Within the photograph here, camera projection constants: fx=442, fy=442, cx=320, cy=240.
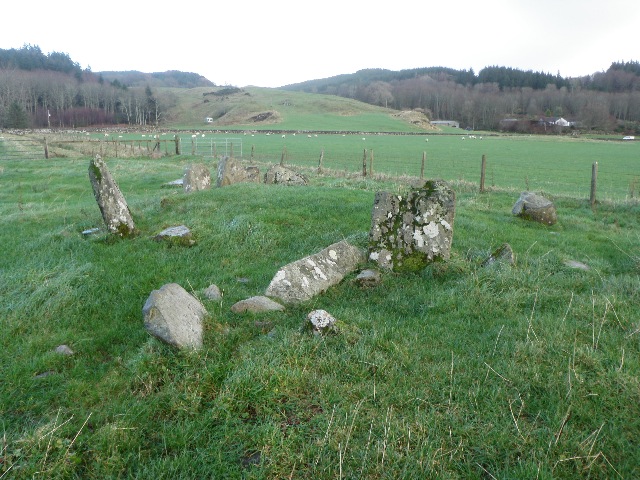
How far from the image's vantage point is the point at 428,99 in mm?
177500

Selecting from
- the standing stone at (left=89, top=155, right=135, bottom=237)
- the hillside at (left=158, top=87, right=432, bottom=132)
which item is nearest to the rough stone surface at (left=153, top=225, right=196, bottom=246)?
the standing stone at (left=89, top=155, right=135, bottom=237)

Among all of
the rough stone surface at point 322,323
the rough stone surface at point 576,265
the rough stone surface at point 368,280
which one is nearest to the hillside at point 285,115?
the rough stone surface at point 576,265

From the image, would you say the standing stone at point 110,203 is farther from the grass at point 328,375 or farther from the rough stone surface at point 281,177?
the rough stone surface at point 281,177

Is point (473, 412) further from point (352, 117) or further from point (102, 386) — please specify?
point (352, 117)

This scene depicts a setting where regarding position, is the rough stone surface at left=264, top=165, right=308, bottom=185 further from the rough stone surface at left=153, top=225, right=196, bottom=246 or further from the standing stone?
the rough stone surface at left=153, top=225, right=196, bottom=246

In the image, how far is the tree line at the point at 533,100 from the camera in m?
136

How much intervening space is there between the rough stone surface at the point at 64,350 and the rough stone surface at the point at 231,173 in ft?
41.2

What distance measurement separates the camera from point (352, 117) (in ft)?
438

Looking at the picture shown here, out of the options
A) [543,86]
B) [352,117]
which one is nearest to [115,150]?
[352,117]

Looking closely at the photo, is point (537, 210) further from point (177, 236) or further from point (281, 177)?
point (177, 236)

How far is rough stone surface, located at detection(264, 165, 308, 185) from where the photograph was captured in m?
19.7

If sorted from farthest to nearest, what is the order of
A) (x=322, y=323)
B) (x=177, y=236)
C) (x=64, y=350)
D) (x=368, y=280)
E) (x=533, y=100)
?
(x=533, y=100)
(x=177, y=236)
(x=368, y=280)
(x=64, y=350)
(x=322, y=323)

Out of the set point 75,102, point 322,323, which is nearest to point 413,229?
point 322,323

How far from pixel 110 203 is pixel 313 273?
20.2ft
